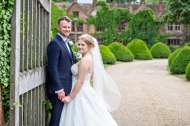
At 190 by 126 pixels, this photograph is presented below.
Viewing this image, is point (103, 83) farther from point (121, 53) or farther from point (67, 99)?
point (121, 53)

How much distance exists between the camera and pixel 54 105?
5645mm

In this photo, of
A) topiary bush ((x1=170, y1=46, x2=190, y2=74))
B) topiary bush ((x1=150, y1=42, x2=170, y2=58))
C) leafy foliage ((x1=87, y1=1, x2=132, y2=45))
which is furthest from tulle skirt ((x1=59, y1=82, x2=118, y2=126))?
leafy foliage ((x1=87, y1=1, x2=132, y2=45))

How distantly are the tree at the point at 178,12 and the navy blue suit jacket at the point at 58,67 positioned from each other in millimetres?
22480

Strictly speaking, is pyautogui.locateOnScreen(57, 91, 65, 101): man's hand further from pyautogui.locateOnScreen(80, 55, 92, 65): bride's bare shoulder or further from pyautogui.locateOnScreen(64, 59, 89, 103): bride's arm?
pyautogui.locateOnScreen(80, 55, 92, 65): bride's bare shoulder

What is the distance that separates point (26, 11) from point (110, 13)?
4678 cm

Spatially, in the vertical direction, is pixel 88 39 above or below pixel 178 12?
below

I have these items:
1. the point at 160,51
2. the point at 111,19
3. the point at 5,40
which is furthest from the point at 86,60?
the point at 111,19

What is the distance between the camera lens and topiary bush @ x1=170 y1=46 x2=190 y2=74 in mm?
22433

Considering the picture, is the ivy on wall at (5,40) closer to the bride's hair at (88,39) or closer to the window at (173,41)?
the bride's hair at (88,39)

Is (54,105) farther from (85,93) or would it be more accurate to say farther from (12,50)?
(12,50)

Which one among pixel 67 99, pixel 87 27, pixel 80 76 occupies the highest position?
pixel 87 27

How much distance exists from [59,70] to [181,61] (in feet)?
58.9

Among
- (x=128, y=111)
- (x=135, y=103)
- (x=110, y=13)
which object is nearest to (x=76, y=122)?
(x=128, y=111)

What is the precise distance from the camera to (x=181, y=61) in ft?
74.8
